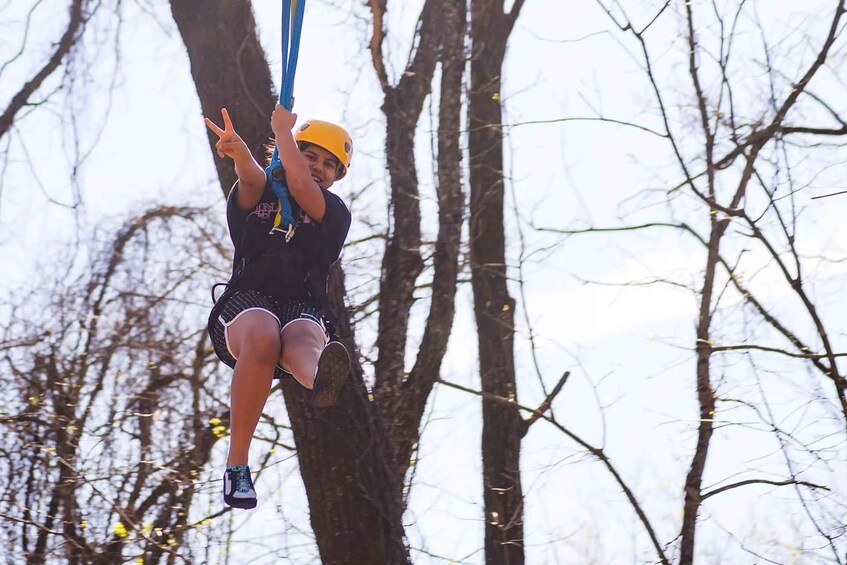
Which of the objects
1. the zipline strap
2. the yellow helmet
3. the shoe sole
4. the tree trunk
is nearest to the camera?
the shoe sole

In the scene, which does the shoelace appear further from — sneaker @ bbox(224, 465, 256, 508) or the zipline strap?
the zipline strap

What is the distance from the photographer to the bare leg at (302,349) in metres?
3.36

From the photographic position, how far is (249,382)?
3336mm

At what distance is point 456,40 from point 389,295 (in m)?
1.37

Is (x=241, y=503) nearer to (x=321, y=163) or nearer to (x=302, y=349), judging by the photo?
(x=302, y=349)

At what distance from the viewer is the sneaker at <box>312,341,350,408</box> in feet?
10.8

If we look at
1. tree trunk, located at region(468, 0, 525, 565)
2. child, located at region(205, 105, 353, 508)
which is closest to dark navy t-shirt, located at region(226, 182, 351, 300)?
child, located at region(205, 105, 353, 508)

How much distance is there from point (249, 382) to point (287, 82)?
3.22 feet

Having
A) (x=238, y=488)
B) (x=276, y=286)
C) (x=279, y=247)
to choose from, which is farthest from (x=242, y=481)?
(x=279, y=247)

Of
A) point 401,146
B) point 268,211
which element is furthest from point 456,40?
point 268,211

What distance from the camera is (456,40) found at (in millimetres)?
5316

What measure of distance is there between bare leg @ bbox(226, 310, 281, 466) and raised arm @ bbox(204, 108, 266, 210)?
0.47 meters

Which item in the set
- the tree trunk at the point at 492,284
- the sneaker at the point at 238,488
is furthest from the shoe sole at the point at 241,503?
the tree trunk at the point at 492,284

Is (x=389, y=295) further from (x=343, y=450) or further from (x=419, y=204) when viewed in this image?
(x=343, y=450)
